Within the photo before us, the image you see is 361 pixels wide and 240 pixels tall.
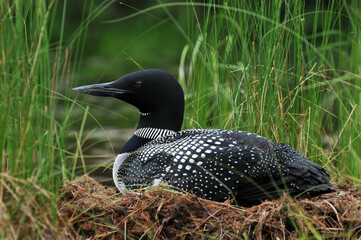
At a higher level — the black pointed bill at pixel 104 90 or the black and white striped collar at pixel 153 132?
the black pointed bill at pixel 104 90

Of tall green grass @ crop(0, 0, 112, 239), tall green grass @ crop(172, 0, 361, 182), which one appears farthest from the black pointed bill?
tall green grass @ crop(0, 0, 112, 239)

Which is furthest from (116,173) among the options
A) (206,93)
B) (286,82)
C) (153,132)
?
(286,82)

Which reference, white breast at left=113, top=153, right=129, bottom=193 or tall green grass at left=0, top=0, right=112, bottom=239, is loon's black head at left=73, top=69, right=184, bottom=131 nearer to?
white breast at left=113, top=153, right=129, bottom=193

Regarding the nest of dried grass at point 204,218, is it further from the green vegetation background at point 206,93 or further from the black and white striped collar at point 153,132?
the black and white striped collar at point 153,132

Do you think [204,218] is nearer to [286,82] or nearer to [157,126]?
[157,126]

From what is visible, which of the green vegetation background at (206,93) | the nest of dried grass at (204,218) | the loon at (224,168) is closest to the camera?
the green vegetation background at (206,93)

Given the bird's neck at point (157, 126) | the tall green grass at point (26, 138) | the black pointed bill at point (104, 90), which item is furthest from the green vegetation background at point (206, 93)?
the bird's neck at point (157, 126)

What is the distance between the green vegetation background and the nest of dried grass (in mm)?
204

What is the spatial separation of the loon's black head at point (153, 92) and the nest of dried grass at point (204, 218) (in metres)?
0.71

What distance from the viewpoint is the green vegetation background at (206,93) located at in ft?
7.30

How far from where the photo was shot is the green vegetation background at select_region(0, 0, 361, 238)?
7.30ft

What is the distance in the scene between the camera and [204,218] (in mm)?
2699

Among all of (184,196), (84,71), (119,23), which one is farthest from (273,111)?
(119,23)

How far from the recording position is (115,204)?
108 inches
